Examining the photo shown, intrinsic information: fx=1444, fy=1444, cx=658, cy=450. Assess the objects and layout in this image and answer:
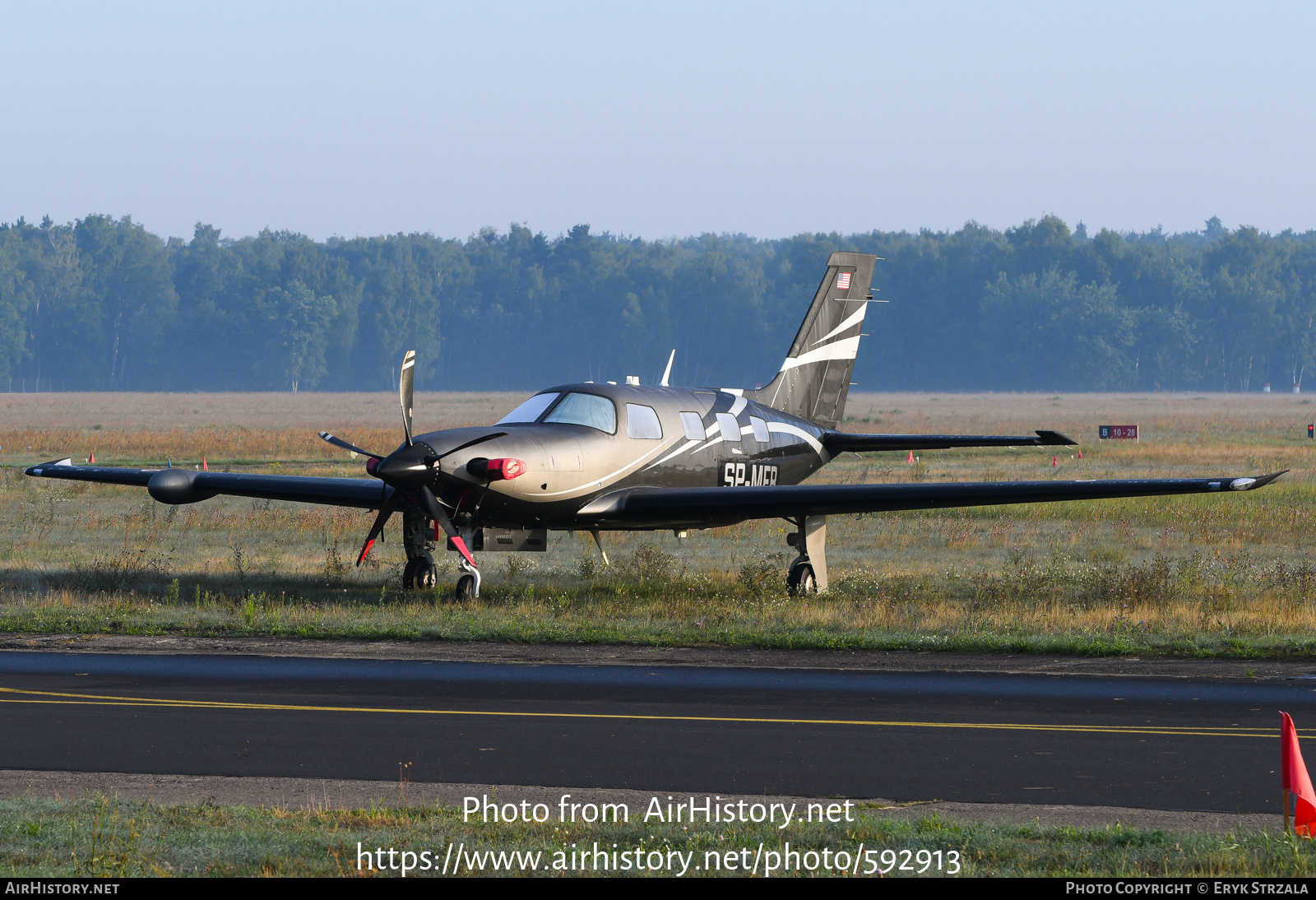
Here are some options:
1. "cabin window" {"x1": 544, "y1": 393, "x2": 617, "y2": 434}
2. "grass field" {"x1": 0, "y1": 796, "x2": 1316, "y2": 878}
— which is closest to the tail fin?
"cabin window" {"x1": 544, "y1": 393, "x2": 617, "y2": 434}

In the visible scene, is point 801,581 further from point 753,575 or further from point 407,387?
point 407,387

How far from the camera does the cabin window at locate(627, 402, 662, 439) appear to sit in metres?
20.2

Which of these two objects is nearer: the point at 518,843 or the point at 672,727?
the point at 518,843

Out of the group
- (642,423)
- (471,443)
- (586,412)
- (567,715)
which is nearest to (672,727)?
(567,715)

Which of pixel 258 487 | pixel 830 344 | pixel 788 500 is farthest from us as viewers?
pixel 830 344

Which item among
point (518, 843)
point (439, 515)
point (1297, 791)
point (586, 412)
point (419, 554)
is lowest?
point (518, 843)

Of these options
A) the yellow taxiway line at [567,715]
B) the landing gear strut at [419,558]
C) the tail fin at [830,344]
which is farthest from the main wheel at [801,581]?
the yellow taxiway line at [567,715]

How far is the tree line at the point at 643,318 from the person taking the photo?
16850 centimetres

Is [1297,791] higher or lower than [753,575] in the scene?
higher

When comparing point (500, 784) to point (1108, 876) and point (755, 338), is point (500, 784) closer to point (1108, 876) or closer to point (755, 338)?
point (1108, 876)

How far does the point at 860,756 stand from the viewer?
35.3ft

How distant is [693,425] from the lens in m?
21.2

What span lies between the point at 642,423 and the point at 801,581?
10.8 ft

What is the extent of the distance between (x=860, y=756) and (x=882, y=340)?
6589 inches
